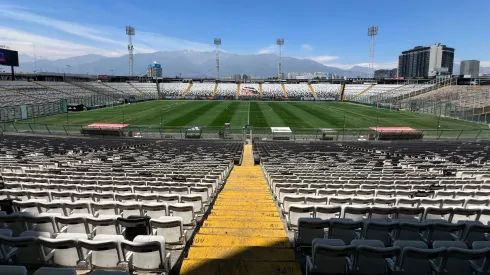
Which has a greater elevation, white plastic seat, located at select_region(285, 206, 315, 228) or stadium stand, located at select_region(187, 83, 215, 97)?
stadium stand, located at select_region(187, 83, 215, 97)

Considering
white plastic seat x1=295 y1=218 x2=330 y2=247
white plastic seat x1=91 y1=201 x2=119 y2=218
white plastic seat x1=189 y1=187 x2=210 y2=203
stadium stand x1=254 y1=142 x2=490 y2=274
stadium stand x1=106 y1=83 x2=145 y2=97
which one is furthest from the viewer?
stadium stand x1=106 y1=83 x2=145 y2=97

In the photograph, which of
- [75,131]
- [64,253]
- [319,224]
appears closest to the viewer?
[64,253]

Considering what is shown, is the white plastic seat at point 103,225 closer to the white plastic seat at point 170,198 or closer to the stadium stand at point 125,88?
the white plastic seat at point 170,198

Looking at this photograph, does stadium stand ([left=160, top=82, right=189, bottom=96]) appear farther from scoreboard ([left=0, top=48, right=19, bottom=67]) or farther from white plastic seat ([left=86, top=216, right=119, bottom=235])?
white plastic seat ([left=86, top=216, right=119, bottom=235])

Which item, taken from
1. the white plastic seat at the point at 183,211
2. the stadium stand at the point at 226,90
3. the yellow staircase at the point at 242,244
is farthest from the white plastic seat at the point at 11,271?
the stadium stand at the point at 226,90

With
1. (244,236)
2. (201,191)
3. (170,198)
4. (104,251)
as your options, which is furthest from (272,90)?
(104,251)

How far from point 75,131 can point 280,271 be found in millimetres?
38803

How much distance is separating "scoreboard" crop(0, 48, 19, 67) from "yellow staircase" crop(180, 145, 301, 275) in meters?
95.6

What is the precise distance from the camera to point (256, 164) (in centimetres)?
1997

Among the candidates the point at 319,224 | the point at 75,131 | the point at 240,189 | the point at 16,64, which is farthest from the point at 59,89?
the point at 319,224

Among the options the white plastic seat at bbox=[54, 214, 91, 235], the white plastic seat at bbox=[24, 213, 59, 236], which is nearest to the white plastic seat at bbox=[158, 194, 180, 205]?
the white plastic seat at bbox=[54, 214, 91, 235]

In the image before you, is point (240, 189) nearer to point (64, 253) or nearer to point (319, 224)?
point (319, 224)

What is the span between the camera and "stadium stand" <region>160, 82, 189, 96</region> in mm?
116050

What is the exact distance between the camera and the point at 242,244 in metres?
5.10
